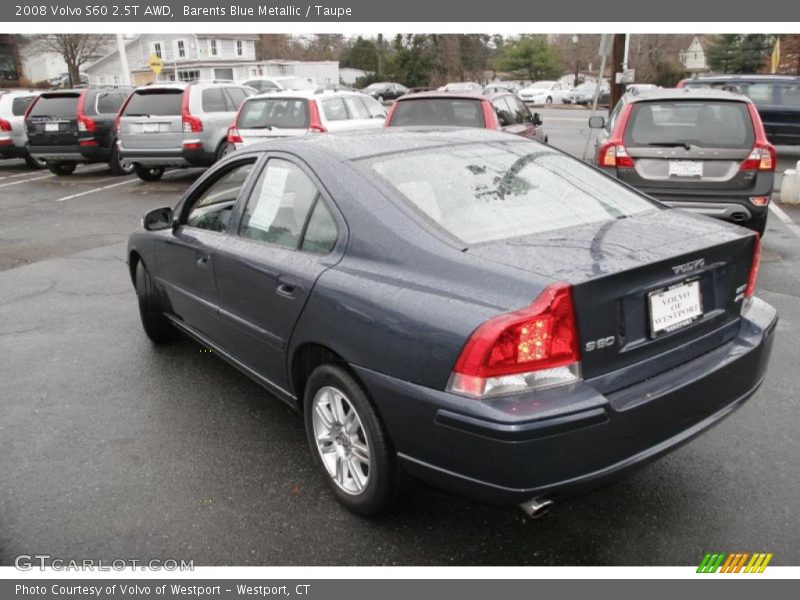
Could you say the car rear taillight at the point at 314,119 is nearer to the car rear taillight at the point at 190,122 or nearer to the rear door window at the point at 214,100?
the car rear taillight at the point at 190,122

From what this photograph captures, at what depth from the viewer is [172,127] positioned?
12414 mm

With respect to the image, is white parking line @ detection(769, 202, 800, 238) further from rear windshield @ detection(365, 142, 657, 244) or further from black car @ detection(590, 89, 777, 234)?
rear windshield @ detection(365, 142, 657, 244)

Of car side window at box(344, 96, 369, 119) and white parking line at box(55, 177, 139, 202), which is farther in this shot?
white parking line at box(55, 177, 139, 202)

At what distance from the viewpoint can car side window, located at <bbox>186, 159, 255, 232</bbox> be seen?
3.86 m

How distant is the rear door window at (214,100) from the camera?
506 inches

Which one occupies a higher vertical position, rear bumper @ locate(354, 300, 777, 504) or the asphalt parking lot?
rear bumper @ locate(354, 300, 777, 504)

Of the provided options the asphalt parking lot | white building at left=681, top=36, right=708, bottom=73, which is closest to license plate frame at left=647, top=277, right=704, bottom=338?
the asphalt parking lot

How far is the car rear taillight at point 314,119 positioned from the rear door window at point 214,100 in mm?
3038

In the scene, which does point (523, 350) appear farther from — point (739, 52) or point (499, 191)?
point (739, 52)

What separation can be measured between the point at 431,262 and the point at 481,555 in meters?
1.17

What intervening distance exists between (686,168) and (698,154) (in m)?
0.16

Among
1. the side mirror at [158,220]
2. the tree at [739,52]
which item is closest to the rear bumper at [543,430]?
the side mirror at [158,220]

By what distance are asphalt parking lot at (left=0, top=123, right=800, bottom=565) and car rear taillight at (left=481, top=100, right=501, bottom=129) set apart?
506cm

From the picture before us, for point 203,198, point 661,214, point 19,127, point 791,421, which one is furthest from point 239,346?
point 19,127
